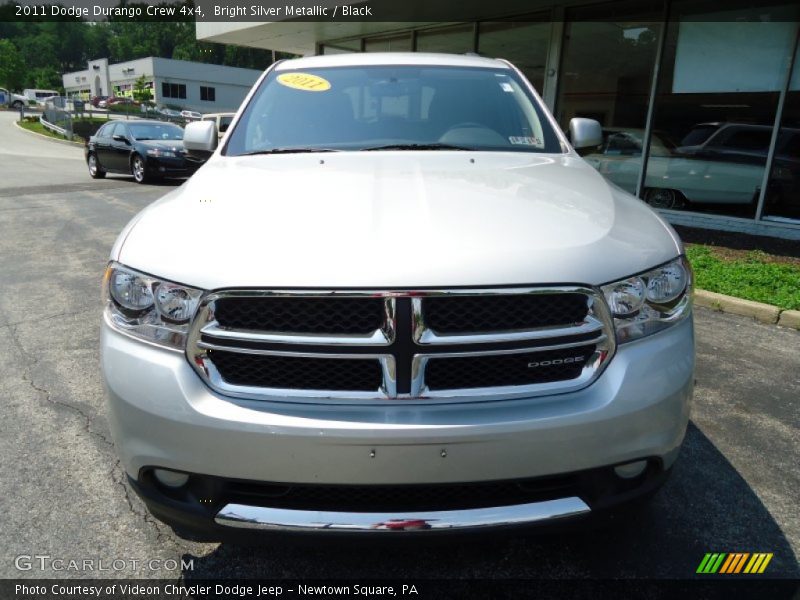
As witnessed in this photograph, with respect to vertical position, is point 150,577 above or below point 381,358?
below

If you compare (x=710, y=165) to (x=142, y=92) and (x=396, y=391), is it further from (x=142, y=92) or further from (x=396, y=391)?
(x=142, y=92)

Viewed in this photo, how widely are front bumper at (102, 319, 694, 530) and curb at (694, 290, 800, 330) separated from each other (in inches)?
149

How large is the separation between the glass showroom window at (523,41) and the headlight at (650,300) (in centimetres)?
991

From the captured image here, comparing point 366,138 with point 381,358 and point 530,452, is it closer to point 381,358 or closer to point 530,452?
point 381,358

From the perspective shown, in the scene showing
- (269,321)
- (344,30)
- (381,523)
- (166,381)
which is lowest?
(381,523)

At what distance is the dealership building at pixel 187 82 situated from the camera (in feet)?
210

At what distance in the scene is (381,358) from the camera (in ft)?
5.15

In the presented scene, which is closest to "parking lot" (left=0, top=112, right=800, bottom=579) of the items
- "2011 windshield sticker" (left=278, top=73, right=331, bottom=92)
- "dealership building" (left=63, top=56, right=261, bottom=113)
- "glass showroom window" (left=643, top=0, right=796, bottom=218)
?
"2011 windshield sticker" (left=278, top=73, right=331, bottom=92)

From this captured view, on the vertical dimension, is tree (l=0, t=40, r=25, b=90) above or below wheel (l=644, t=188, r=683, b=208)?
above

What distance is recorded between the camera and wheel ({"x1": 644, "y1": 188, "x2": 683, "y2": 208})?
9.20 meters

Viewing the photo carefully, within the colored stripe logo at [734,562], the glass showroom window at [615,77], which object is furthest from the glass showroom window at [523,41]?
the colored stripe logo at [734,562]

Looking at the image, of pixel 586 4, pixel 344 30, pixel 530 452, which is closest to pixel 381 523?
pixel 530 452

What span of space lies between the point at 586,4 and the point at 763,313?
7.09 m

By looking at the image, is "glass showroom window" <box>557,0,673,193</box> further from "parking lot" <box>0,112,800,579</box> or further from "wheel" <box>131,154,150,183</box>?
"wheel" <box>131,154,150,183</box>
